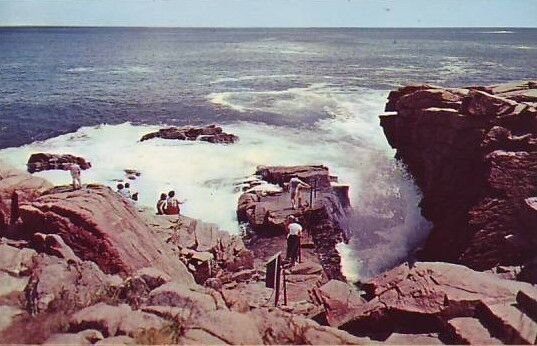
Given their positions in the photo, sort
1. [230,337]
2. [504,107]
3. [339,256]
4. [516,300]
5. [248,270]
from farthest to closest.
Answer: [339,256], [504,107], [248,270], [516,300], [230,337]

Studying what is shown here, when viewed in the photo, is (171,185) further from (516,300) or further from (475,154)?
(516,300)

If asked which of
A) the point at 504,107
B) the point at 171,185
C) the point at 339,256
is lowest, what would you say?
the point at 339,256

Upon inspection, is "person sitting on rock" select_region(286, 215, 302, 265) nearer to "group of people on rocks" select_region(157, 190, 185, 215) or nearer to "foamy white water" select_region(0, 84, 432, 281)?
"foamy white water" select_region(0, 84, 432, 281)

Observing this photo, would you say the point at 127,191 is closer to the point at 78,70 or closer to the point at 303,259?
the point at 303,259

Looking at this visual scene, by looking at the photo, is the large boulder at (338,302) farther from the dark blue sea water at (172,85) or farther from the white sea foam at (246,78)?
the white sea foam at (246,78)

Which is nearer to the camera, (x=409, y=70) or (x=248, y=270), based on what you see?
(x=248, y=270)

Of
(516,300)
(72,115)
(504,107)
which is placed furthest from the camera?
(72,115)

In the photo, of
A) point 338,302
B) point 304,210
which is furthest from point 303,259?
point 338,302

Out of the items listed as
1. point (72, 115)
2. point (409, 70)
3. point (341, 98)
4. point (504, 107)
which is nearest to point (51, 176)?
point (72, 115)
